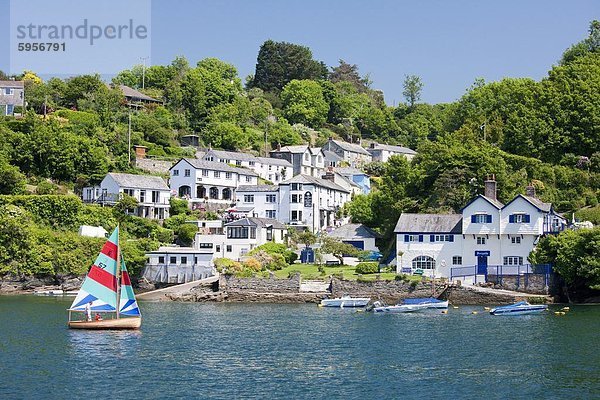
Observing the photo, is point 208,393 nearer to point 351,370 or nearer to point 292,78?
point 351,370

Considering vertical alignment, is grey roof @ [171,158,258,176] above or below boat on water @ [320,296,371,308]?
above

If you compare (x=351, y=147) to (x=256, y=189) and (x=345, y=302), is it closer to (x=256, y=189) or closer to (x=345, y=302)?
(x=256, y=189)

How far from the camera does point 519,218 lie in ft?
262

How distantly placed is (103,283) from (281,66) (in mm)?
130205

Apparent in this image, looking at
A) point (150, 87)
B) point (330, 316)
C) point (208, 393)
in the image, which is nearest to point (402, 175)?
point (330, 316)

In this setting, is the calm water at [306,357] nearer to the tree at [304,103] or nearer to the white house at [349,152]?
the white house at [349,152]

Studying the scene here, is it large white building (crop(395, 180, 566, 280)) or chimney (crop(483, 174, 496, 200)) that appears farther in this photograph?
chimney (crop(483, 174, 496, 200))

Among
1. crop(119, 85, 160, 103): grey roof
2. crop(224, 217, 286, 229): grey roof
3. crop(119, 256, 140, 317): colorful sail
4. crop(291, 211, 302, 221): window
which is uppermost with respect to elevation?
crop(119, 85, 160, 103): grey roof

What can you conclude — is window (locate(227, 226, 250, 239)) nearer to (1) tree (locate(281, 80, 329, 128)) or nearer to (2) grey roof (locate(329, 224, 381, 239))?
(2) grey roof (locate(329, 224, 381, 239))

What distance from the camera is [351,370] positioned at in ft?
145

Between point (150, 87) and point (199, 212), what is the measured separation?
61575 mm

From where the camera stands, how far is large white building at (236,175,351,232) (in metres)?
110

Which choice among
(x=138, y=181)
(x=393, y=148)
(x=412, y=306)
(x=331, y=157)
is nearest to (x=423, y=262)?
(x=412, y=306)

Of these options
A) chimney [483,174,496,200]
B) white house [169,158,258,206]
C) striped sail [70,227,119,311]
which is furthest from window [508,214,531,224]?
white house [169,158,258,206]
